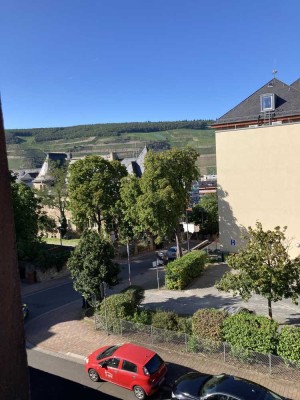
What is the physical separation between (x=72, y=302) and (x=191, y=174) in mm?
11871

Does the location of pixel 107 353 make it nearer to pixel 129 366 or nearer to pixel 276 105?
pixel 129 366

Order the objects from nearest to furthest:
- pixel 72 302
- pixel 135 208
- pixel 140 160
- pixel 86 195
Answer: pixel 72 302
pixel 135 208
pixel 86 195
pixel 140 160

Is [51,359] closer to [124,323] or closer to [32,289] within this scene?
[124,323]

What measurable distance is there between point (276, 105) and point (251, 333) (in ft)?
73.2

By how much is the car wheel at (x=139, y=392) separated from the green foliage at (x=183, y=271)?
10.9m

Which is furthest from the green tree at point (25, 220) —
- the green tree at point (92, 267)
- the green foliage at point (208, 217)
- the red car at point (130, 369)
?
the green foliage at point (208, 217)

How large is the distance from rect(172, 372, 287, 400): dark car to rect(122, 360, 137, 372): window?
1522 mm

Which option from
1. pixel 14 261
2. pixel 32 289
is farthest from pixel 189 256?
pixel 14 261

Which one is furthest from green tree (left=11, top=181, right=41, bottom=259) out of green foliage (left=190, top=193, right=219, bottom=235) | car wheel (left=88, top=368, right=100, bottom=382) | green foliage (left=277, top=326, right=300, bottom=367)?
green foliage (left=277, top=326, right=300, bottom=367)

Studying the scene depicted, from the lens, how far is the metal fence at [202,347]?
12.6 m

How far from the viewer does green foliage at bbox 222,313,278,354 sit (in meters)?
12.8

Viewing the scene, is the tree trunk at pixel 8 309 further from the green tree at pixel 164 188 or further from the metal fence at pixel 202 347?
the green tree at pixel 164 188

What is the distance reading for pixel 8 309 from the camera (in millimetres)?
2855

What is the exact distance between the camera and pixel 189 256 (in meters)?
24.2
